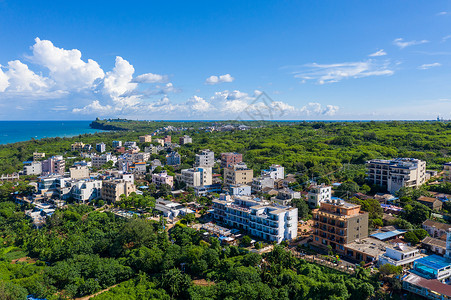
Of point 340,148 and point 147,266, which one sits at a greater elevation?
point 340,148

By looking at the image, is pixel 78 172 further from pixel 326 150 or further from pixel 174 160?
pixel 326 150

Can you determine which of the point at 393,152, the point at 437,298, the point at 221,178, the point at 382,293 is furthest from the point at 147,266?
the point at 393,152

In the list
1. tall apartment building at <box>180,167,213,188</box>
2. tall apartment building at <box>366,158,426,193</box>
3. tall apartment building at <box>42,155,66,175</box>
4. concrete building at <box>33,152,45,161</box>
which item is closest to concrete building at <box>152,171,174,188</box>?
tall apartment building at <box>180,167,213,188</box>

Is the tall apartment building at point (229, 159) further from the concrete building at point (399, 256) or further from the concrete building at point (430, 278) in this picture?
the concrete building at point (430, 278)

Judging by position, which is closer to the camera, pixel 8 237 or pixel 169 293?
pixel 169 293

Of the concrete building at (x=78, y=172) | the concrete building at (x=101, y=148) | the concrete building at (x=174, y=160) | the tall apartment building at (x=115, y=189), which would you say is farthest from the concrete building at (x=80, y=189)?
the concrete building at (x=101, y=148)

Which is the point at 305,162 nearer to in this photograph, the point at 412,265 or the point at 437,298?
the point at 412,265
